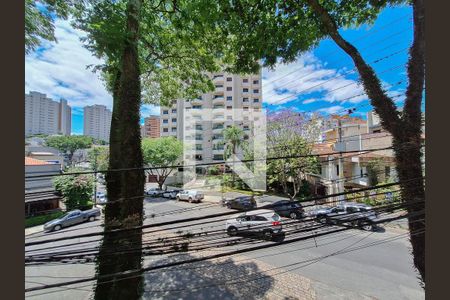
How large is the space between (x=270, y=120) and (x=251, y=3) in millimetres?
15944

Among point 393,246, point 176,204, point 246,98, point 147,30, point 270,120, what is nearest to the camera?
point 147,30

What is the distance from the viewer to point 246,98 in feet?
146

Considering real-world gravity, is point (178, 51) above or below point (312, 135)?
above

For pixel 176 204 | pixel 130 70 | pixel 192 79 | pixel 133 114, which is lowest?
pixel 176 204

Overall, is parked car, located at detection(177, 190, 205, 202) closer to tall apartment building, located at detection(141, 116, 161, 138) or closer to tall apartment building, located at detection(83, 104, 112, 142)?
tall apartment building, located at detection(141, 116, 161, 138)

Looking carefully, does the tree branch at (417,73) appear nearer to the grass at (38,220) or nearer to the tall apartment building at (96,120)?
the grass at (38,220)

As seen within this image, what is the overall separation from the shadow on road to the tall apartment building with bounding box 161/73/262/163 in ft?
104

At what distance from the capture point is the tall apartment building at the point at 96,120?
65188 mm

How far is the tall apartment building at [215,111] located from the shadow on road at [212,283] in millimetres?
31848

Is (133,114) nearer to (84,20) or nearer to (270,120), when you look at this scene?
(84,20)

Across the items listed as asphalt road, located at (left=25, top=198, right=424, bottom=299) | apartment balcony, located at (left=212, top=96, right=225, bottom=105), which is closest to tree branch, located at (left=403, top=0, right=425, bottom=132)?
asphalt road, located at (left=25, top=198, right=424, bottom=299)

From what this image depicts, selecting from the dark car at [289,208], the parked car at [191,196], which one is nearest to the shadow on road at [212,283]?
the dark car at [289,208]

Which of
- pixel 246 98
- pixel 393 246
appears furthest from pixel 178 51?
pixel 246 98

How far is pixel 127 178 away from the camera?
422cm
